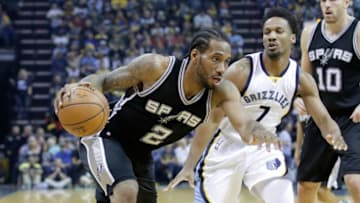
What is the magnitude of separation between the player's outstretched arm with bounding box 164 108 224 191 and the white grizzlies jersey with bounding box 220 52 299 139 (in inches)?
7.1

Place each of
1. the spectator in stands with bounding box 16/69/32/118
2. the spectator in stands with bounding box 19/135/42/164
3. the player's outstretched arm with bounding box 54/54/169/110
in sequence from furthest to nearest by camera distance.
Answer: the spectator in stands with bounding box 16/69/32/118, the spectator in stands with bounding box 19/135/42/164, the player's outstretched arm with bounding box 54/54/169/110

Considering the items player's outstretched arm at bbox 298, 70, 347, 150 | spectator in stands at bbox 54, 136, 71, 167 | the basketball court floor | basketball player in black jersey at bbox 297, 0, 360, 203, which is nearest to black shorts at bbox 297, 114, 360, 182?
basketball player in black jersey at bbox 297, 0, 360, 203

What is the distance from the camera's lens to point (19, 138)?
1463 centimetres

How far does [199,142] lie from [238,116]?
0.86m

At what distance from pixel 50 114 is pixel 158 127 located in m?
11.2

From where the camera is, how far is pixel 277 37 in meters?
5.34

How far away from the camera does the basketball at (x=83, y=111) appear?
4438 mm

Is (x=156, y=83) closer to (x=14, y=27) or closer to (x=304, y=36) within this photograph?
(x=304, y=36)

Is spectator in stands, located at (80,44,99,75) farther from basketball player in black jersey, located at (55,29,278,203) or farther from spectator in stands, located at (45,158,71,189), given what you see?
basketball player in black jersey, located at (55,29,278,203)

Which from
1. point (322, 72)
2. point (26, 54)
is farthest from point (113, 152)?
point (26, 54)

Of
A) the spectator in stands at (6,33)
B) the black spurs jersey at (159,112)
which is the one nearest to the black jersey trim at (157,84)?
the black spurs jersey at (159,112)

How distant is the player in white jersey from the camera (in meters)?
5.29

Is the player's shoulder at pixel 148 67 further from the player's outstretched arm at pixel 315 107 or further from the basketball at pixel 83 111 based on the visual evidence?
the player's outstretched arm at pixel 315 107

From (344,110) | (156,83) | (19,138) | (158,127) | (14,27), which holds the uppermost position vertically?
(156,83)
